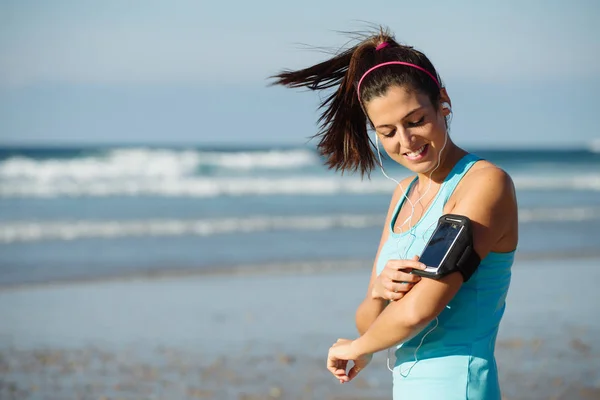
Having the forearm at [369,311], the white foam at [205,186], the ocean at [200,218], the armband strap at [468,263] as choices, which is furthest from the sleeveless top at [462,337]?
the white foam at [205,186]

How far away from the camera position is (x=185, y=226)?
13727 mm

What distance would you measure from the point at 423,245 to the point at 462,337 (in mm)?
249

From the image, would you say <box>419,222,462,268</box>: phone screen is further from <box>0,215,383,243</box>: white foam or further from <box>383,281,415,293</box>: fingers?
<box>0,215,383,243</box>: white foam

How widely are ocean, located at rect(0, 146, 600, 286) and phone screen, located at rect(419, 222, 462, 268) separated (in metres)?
2.54

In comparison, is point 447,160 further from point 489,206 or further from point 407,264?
point 407,264

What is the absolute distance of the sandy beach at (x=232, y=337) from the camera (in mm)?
5461

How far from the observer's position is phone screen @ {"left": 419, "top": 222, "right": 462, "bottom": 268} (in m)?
1.72

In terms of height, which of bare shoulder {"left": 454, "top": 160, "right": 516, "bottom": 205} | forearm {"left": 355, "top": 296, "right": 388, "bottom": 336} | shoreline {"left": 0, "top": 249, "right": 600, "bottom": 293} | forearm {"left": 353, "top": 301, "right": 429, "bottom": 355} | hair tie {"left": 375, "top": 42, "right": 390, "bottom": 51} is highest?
hair tie {"left": 375, "top": 42, "right": 390, "bottom": 51}

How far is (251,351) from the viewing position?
6.18 metres

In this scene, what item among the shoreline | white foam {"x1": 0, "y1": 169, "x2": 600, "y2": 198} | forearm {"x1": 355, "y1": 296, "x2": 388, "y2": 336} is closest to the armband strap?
forearm {"x1": 355, "y1": 296, "x2": 388, "y2": 336}

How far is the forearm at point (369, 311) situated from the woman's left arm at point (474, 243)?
0.30m

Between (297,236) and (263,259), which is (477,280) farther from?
(297,236)

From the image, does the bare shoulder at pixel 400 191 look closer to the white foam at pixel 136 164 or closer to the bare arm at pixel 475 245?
the bare arm at pixel 475 245

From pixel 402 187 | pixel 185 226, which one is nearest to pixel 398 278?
pixel 402 187
